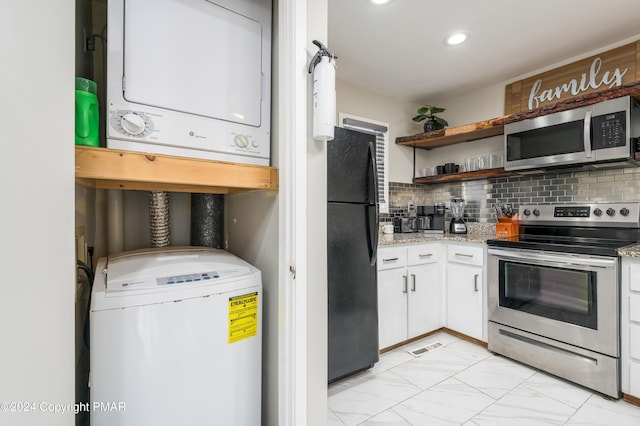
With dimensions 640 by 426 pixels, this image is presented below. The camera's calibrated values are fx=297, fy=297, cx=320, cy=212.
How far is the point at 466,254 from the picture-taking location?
2689mm

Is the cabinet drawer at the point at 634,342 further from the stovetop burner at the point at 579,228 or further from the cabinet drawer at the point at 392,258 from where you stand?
the cabinet drawer at the point at 392,258

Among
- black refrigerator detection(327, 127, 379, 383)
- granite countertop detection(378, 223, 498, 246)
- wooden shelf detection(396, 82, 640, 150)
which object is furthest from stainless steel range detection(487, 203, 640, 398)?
black refrigerator detection(327, 127, 379, 383)

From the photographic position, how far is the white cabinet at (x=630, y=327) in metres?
1.78

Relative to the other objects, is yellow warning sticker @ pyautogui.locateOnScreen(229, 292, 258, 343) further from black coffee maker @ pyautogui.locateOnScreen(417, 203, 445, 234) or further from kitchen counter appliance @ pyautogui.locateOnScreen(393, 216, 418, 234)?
black coffee maker @ pyautogui.locateOnScreen(417, 203, 445, 234)

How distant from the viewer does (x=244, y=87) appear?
3.54 feet

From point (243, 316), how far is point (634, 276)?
2.30m

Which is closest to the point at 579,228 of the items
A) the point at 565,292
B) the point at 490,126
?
the point at 565,292

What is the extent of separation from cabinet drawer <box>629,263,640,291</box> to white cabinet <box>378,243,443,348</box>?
129 centimetres

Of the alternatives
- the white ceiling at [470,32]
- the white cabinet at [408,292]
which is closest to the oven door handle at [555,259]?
the white cabinet at [408,292]

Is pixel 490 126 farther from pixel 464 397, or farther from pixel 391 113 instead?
pixel 464 397

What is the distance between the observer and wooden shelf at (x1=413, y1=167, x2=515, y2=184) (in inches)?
112

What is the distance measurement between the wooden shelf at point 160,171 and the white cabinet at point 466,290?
2.24 metres
